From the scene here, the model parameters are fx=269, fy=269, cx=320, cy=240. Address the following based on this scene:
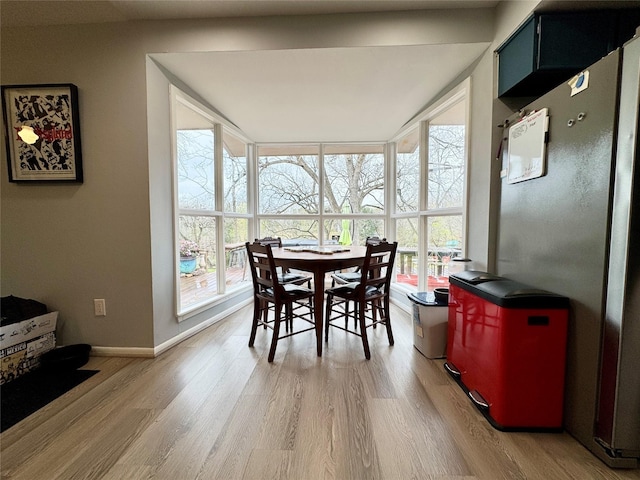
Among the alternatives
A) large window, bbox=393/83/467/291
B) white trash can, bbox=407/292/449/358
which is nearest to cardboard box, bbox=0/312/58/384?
white trash can, bbox=407/292/449/358

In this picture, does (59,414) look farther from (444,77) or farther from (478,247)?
(444,77)

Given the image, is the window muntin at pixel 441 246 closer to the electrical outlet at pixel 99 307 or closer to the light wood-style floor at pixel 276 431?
the light wood-style floor at pixel 276 431

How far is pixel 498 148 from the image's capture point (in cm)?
187

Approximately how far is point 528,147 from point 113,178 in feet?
9.26

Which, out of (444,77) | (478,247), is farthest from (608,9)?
(478,247)

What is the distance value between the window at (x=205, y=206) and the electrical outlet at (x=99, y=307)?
52 centimetres

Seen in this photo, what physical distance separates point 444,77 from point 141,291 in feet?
9.98

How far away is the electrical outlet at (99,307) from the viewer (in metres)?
2.12

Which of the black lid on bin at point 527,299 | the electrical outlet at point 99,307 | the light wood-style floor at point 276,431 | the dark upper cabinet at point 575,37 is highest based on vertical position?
the dark upper cabinet at point 575,37

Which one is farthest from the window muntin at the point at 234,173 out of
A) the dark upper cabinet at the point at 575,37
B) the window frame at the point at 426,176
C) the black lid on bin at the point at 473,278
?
the dark upper cabinet at the point at 575,37

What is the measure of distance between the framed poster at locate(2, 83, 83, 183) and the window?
70cm

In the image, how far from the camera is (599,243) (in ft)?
3.83

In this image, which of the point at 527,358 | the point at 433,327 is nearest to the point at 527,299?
the point at 527,358

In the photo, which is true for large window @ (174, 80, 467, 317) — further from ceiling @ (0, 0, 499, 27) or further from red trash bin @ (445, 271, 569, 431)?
red trash bin @ (445, 271, 569, 431)
